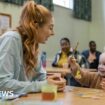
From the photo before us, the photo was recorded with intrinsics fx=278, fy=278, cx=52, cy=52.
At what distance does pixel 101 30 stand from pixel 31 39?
6.17 metres

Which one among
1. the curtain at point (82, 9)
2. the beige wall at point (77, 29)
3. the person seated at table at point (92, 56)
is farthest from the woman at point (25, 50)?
the curtain at point (82, 9)

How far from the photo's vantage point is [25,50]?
1.73 meters

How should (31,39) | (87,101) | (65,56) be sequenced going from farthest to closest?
(65,56), (31,39), (87,101)

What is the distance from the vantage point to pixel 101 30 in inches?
303

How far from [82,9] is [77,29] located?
553mm

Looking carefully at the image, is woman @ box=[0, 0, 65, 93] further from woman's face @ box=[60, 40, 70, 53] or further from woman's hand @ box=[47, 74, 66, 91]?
woman's face @ box=[60, 40, 70, 53]

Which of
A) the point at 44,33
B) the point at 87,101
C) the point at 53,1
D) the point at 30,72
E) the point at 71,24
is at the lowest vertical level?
the point at 87,101

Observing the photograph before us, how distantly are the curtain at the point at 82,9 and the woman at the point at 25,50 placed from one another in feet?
18.3

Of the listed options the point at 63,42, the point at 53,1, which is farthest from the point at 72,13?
the point at 63,42

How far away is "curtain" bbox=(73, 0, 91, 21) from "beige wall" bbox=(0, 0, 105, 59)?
0.13 m

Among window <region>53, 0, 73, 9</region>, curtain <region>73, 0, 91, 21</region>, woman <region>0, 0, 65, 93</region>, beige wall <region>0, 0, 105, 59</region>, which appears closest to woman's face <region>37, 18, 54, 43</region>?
woman <region>0, 0, 65, 93</region>

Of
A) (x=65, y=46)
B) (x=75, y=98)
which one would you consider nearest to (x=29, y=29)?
(x=75, y=98)

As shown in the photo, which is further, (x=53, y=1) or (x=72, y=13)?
(x=72, y=13)

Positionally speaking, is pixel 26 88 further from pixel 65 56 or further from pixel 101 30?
pixel 101 30
